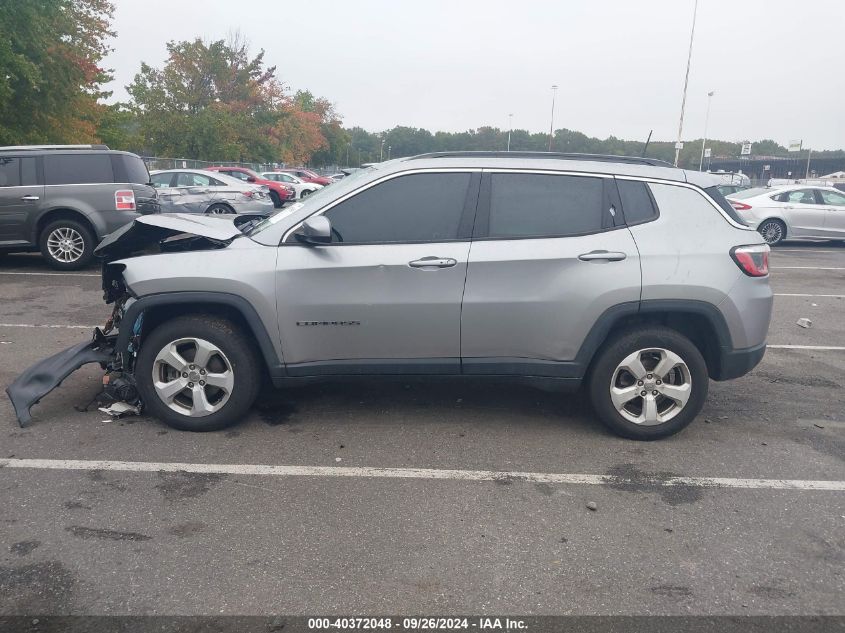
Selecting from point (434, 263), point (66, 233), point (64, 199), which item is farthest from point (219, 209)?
point (434, 263)

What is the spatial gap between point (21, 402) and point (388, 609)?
10.7 ft

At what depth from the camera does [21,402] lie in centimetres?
469

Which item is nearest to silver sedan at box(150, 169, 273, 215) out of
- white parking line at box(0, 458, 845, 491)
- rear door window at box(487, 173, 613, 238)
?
rear door window at box(487, 173, 613, 238)

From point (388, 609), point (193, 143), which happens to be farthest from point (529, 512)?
point (193, 143)

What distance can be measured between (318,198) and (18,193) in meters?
8.25

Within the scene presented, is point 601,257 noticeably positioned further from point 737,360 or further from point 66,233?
point 66,233

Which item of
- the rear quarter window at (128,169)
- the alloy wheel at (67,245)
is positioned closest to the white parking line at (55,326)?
the alloy wheel at (67,245)

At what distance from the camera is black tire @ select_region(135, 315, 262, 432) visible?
448cm

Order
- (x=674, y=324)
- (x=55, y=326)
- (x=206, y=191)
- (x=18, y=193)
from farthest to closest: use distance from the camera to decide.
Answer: (x=206, y=191) < (x=18, y=193) < (x=55, y=326) < (x=674, y=324)

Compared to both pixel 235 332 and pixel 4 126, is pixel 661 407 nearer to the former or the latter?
pixel 235 332

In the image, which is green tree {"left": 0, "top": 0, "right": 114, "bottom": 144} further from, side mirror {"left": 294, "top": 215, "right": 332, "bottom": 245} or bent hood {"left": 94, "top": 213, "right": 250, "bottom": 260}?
side mirror {"left": 294, "top": 215, "right": 332, "bottom": 245}

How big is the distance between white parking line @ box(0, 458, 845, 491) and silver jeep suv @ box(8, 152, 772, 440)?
1.77 feet

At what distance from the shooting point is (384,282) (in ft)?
14.5

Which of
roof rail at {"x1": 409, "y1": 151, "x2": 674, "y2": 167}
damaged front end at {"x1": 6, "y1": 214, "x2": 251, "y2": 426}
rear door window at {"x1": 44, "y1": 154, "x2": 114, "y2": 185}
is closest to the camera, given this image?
damaged front end at {"x1": 6, "y1": 214, "x2": 251, "y2": 426}
